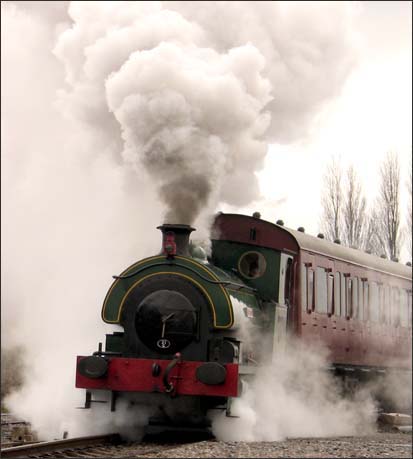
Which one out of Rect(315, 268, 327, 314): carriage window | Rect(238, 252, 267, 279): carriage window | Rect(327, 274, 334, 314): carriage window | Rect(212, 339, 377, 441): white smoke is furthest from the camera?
Rect(327, 274, 334, 314): carriage window

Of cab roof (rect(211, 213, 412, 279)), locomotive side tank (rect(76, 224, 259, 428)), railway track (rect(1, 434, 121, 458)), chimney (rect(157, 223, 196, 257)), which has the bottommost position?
railway track (rect(1, 434, 121, 458))

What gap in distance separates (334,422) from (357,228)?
1835cm

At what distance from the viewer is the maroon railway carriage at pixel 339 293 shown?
11617mm

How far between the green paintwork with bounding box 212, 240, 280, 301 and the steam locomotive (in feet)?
0.04

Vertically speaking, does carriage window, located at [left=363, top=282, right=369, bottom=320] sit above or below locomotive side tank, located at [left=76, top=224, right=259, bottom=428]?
above

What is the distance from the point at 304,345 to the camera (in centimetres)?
1183

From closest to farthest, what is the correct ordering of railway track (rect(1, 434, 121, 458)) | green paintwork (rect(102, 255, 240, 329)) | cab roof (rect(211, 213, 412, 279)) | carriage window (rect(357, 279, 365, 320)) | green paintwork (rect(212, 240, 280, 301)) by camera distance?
railway track (rect(1, 434, 121, 458)) < green paintwork (rect(102, 255, 240, 329)) < green paintwork (rect(212, 240, 280, 301)) < cab roof (rect(211, 213, 412, 279)) < carriage window (rect(357, 279, 365, 320))

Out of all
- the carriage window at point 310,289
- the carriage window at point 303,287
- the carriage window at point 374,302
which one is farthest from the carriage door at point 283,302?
the carriage window at point 374,302

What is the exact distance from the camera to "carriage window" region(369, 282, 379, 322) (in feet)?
49.2

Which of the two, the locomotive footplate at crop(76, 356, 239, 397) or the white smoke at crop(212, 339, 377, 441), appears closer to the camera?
the locomotive footplate at crop(76, 356, 239, 397)

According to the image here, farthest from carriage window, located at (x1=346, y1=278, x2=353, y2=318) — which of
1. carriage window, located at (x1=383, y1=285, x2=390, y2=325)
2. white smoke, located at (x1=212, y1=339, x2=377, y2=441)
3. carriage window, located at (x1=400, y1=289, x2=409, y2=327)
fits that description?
carriage window, located at (x1=400, y1=289, x2=409, y2=327)

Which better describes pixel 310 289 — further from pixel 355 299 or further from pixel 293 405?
pixel 355 299

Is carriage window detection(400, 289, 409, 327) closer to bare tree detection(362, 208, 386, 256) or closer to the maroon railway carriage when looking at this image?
the maroon railway carriage

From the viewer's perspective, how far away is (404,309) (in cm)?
1709
